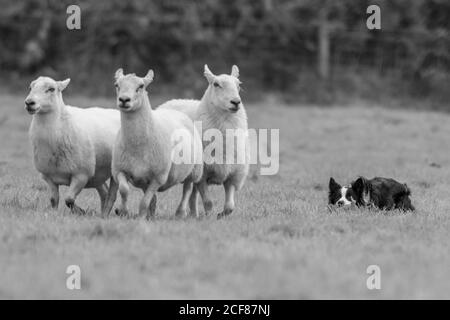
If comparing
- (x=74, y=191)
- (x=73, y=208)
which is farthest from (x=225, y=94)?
(x=73, y=208)

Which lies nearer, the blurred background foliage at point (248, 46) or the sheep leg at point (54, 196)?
the sheep leg at point (54, 196)

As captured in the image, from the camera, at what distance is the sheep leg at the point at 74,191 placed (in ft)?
34.3

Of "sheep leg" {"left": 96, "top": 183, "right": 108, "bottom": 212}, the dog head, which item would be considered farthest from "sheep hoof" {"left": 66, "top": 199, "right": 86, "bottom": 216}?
the dog head

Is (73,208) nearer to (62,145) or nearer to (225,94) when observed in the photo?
(62,145)

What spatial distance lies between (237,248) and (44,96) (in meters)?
3.39

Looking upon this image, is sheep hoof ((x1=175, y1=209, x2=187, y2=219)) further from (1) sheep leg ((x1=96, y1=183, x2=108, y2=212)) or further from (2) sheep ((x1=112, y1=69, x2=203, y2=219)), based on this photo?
(1) sheep leg ((x1=96, y1=183, x2=108, y2=212))

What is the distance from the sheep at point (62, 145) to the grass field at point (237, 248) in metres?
0.36

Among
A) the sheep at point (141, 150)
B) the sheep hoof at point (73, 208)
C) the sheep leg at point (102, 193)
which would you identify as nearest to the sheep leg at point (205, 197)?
the sheep at point (141, 150)

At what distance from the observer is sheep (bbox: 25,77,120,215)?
10.5 m

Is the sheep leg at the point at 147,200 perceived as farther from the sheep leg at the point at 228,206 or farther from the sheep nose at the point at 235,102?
the sheep nose at the point at 235,102

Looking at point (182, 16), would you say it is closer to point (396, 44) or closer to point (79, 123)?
point (396, 44)

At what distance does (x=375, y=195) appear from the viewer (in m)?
11.4

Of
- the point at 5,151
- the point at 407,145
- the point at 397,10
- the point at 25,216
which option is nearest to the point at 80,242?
the point at 25,216

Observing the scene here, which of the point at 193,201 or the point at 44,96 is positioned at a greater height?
the point at 44,96
